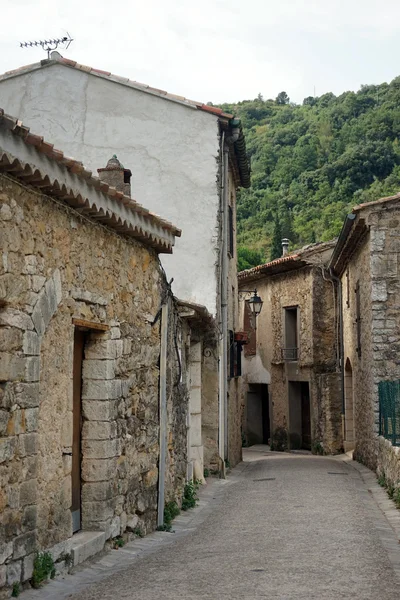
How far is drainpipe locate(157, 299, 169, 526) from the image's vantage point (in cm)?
905

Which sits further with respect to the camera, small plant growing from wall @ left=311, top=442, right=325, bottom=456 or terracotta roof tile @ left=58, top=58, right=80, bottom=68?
small plant growing from wall @ left=311, top=442, right=325, bottom=456

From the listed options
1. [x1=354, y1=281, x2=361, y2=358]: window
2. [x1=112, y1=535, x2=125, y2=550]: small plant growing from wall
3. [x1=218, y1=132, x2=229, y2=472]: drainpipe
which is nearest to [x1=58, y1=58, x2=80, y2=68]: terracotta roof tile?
[x1=218, y1=132, x2=229, y2=472]: drainpipe

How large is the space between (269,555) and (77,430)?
6.59ft

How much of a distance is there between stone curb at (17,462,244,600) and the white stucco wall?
4.58 metres

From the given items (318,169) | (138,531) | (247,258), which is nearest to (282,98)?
(318,169)

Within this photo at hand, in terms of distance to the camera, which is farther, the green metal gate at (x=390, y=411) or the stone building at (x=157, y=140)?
the stone building at (x=157, y=140)

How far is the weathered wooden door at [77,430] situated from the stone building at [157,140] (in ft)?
22.7

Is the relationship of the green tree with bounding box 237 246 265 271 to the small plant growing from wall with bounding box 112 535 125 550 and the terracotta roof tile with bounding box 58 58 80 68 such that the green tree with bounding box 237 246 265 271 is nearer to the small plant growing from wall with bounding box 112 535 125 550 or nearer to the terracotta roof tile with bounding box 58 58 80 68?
the terracotta roof tile with bounding box 58 58 80 68

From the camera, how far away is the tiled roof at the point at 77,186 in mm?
5307

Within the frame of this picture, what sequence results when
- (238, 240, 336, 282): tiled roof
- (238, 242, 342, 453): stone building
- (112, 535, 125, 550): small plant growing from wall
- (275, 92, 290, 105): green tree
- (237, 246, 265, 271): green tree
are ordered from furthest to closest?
(275, 92, 290, 105): green tree < (237, 246, 265, 271): green tree < (238, 240, 336, 282): tiled roof < (238, 242, 342, 453): stone building < (112, 535, 125, 550): small plant growing from wall

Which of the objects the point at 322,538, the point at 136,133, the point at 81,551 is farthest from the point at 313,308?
the point at 81,551

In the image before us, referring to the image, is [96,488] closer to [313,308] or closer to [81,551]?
[81,551]

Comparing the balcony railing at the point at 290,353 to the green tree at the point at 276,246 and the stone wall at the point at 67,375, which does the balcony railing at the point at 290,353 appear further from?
the stone wall at the point at 67,375

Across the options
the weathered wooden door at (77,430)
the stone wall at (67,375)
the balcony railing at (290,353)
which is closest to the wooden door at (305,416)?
the balcony railing at (290,353)
